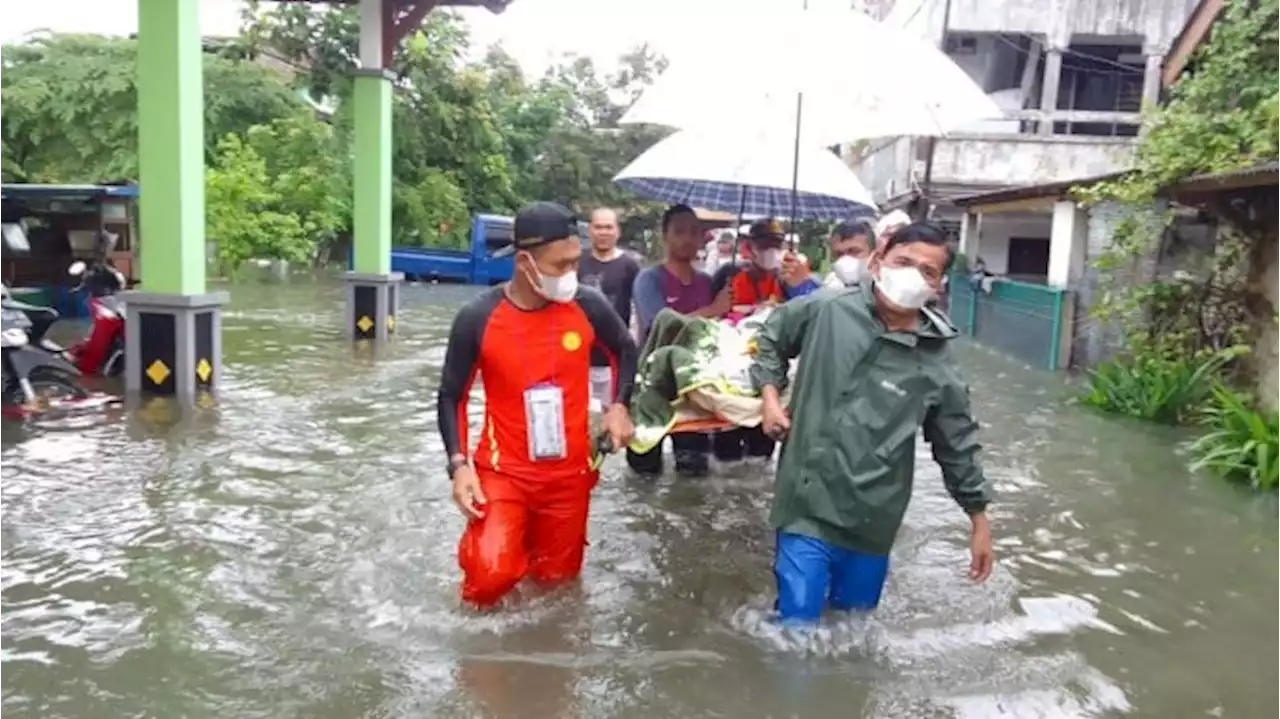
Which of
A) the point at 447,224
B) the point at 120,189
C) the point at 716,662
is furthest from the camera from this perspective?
the point at 447,224

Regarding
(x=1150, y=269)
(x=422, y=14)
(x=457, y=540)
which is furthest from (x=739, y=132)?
(x=422, y=14)

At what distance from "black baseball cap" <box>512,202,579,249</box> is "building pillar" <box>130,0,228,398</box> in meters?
5.87

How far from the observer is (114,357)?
10.3 meters

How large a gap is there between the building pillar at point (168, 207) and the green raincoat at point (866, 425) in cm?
665

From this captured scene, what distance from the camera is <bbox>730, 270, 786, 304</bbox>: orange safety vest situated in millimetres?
6793

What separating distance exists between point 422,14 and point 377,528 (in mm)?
9639

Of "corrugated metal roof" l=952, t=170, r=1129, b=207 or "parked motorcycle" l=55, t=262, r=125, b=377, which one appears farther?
"corrugated metal roof" l=952, t=170, r=1129, b=207

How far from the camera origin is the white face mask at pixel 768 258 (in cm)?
673

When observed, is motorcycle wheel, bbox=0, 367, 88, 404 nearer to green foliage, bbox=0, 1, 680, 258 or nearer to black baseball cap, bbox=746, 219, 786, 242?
black baseball cap, bbox=746, 219, 786, 242

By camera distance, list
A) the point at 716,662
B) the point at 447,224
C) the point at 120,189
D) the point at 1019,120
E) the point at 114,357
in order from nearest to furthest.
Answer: the point at 716,662, the point at 114,357, the point at 120,189, the point at 1019,120, the point at 447,224

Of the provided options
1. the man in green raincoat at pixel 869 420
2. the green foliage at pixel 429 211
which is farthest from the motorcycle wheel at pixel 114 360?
the green foliage at pixel 429 211

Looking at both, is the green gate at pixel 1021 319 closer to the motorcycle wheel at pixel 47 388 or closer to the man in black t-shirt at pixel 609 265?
the man in black t-shirt at pixel 609 265

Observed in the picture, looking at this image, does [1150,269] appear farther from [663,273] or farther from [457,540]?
[457,540]

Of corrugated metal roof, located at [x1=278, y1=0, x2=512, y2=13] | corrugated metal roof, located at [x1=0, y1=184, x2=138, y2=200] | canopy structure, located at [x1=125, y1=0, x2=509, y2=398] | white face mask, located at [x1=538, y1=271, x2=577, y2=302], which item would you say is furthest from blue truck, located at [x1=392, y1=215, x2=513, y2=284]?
white face mask, located at [x1=538, y1=271, x2=577, y2=302]
